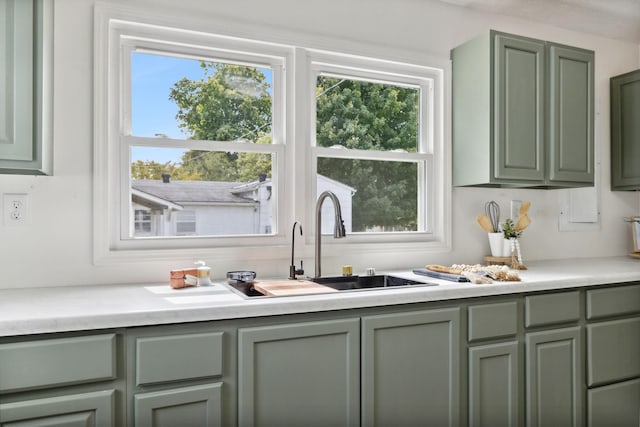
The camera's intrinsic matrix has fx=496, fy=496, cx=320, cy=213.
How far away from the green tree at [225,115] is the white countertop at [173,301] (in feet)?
1.96

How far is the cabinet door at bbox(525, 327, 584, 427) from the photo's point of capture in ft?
7.48

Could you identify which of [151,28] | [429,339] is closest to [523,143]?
[429,339]

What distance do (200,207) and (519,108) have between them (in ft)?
5.82

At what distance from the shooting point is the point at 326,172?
104 inches

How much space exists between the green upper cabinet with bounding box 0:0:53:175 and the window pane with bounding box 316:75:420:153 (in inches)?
52.0

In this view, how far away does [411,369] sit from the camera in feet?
6.56

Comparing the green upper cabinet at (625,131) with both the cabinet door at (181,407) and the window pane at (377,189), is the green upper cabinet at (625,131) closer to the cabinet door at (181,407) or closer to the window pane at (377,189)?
the window pane at (377,189)

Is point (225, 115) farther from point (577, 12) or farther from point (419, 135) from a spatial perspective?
point (577, 12)

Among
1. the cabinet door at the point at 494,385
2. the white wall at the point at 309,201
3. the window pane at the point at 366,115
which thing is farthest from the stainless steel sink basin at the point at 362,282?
the window pane at the point at 366,115

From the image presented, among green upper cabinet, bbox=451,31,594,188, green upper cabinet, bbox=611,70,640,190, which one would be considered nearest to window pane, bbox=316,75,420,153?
green upper cabinet, bbox=451,31,594,188

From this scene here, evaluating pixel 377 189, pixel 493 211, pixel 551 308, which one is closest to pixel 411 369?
pixel 551 308

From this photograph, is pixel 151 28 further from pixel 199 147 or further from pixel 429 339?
pixel 429 339

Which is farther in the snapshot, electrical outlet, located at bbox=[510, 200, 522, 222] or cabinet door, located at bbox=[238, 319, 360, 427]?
electrical outlet, located at bbox=[510, 200, 522, 222]

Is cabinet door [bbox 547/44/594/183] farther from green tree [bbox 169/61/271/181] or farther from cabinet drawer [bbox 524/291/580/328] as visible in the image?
green tree [bbox 169/61/271/181]
